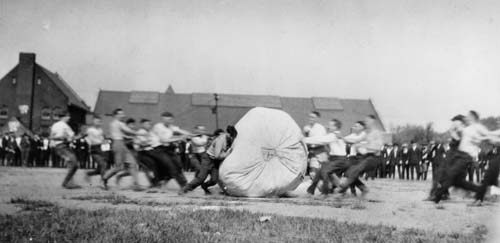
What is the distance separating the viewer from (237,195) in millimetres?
11586

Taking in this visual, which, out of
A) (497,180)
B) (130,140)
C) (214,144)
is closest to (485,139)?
(497,180)

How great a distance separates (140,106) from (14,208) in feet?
172

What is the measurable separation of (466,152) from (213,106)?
42007 mm

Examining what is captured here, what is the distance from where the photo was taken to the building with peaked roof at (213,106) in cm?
5353

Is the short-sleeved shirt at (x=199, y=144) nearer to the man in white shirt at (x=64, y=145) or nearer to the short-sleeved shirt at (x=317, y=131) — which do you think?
the short-sleeved shirt at (x=317, y=131)

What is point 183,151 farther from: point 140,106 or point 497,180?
point 140,106

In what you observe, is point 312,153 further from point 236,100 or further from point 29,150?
point 236,100

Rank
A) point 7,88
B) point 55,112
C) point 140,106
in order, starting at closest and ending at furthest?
point 7,88 → point 55,112 → point 140,106

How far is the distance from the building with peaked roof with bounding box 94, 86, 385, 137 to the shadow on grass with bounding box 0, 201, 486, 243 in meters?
43.3

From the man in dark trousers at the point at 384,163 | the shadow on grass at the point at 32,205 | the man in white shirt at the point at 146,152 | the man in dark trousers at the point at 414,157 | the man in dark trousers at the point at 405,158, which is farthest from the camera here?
the man in dark trousers at the point at 384,163

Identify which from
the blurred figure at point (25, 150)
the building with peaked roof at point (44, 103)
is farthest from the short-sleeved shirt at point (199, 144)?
the building with peaked roof at point (44, 103)

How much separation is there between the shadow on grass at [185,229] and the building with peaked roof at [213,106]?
142ft

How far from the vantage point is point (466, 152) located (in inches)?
421

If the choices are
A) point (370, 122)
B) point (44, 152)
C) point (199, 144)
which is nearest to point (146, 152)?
point (199, 144)
